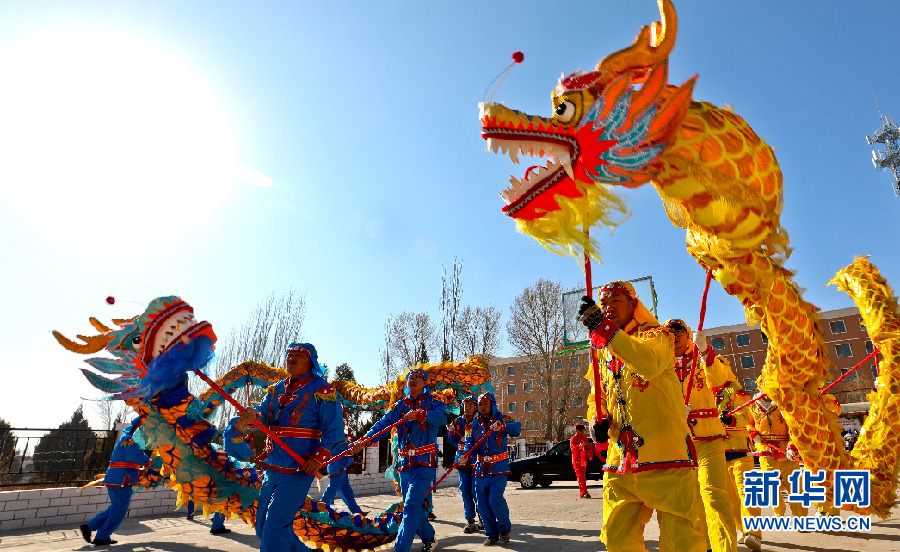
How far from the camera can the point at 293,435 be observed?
3.96 metres

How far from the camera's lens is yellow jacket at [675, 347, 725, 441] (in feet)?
14.0

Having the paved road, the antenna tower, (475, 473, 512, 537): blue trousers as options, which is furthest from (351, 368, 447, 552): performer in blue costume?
the antenna tower

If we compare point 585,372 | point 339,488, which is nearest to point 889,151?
point 585,372

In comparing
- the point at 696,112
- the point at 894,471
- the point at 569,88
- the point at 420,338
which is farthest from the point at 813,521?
the point at 420,338

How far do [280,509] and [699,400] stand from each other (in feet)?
11.8

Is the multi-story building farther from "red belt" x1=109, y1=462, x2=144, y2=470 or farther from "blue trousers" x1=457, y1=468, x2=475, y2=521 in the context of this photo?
"red belt" x1=109, y1=462, x2=144, y2=470

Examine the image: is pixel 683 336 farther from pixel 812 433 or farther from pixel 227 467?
pixel 227 467

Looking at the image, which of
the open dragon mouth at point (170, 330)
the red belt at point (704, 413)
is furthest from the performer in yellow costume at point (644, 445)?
the open dragon mouth at point (170, 330)

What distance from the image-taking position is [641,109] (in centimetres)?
371

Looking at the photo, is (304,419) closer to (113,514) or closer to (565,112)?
(565,112)

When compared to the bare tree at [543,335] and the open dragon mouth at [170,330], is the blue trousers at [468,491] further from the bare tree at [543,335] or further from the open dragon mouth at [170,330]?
the bare tree at [543,335]

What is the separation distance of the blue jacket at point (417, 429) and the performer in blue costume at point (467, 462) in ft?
4.91

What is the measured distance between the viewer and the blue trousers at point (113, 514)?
5594 mm

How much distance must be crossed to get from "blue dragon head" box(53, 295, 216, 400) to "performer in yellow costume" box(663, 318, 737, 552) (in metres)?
3.98
